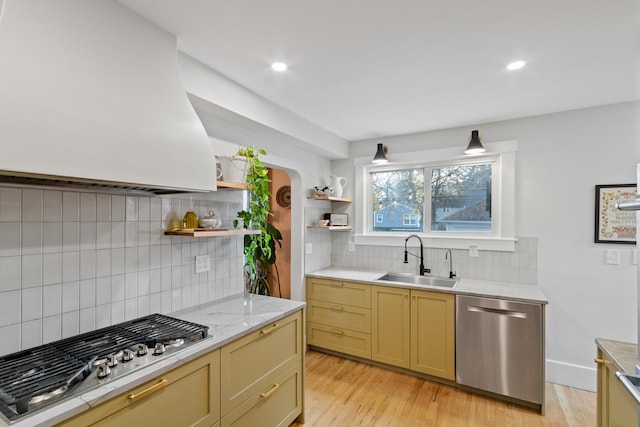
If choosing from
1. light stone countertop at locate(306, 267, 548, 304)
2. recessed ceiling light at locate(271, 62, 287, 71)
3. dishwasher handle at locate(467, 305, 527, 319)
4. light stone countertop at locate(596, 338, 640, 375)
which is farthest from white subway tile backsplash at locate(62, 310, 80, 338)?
dishwasher handle at locate(467, 305, 527, 319)

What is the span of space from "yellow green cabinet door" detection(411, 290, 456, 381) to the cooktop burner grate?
1.94m

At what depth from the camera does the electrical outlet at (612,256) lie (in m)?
2.55

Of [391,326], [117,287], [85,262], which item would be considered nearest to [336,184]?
[391,326]

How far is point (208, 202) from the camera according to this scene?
2.28m

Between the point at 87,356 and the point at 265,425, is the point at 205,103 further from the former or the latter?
the point at 265,425

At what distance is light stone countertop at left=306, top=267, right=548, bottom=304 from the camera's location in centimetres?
245

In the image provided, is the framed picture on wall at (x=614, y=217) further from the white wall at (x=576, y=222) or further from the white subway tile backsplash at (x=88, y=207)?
the white subway tile backsplash at (x=88, y=207)

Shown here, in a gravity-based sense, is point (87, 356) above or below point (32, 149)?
below

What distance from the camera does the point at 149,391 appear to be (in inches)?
48.9

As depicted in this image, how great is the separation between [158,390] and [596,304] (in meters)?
3.30

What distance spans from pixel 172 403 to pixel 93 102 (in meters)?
1.31

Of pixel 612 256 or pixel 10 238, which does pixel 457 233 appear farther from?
pixel 10 238

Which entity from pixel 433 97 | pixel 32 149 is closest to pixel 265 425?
pixel 32 149

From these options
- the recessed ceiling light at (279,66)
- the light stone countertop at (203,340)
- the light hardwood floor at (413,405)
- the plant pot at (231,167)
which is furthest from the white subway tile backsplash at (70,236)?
the light hardwood floor at (413,405)
